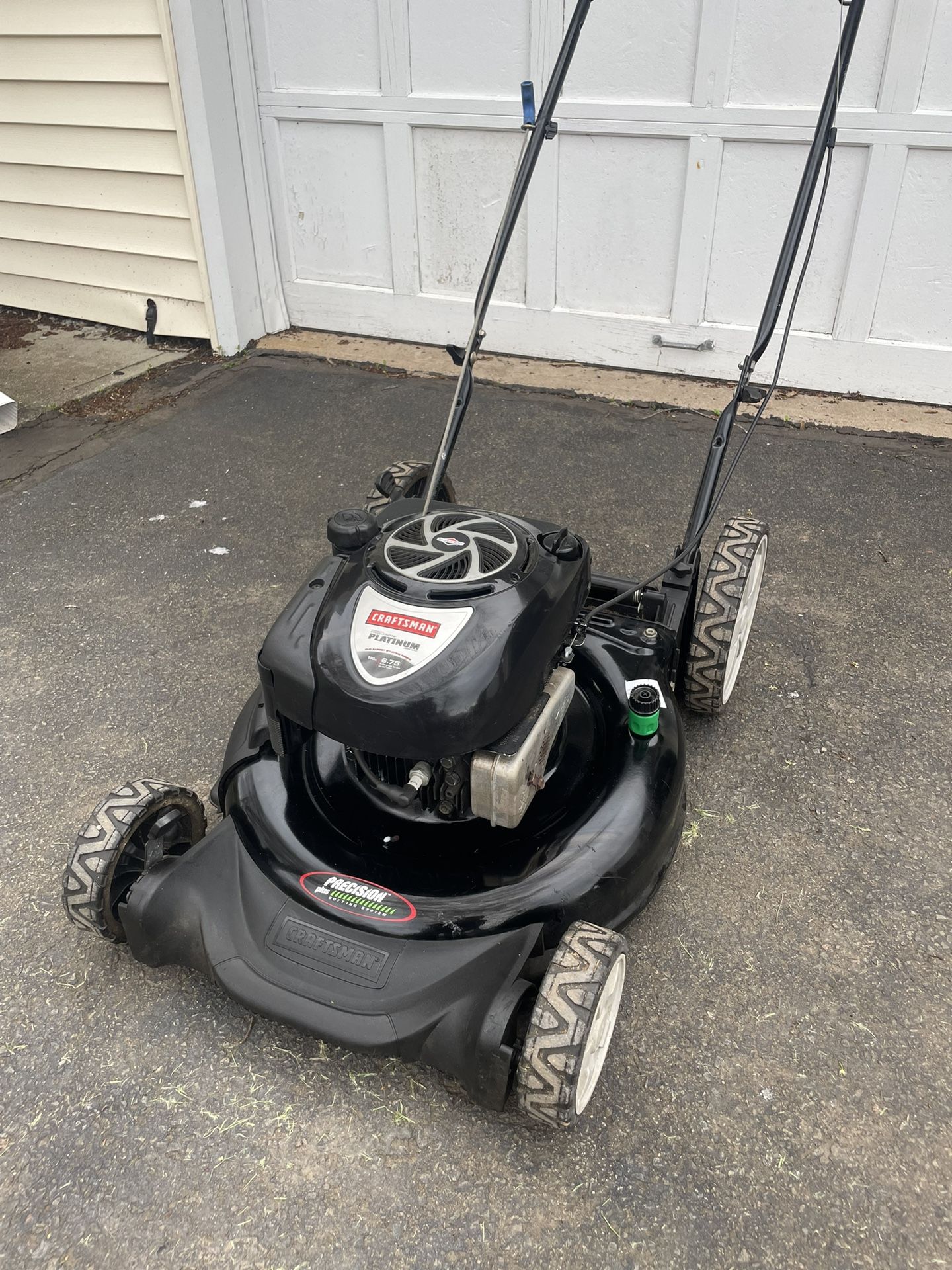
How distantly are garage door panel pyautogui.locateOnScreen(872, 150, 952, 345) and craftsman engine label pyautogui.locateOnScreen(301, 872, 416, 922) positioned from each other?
3.52 m

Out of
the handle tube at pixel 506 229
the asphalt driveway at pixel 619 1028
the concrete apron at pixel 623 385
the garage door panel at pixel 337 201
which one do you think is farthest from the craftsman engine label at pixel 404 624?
the garage door panel at pixel 337 201

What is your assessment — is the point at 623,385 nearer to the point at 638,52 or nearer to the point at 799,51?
the point at 638,52

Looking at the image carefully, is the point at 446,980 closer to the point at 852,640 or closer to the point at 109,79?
the point at 852,640

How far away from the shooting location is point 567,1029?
1446mm

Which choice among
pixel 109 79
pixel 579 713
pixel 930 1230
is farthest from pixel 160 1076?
pixel 109 79

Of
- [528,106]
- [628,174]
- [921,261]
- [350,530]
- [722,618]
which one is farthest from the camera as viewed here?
[628,174]

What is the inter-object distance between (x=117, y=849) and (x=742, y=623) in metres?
1.56

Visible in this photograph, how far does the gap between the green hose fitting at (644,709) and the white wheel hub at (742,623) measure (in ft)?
1.54

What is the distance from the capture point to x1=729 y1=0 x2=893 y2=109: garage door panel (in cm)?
361

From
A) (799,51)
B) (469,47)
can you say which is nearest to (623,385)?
(799,51)

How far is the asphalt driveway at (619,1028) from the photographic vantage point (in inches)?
58.7

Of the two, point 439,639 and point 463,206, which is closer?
point 439,639

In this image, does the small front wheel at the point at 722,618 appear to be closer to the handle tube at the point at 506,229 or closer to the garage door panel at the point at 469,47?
the handle tube at the point at 506,229

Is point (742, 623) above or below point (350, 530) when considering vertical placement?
below
